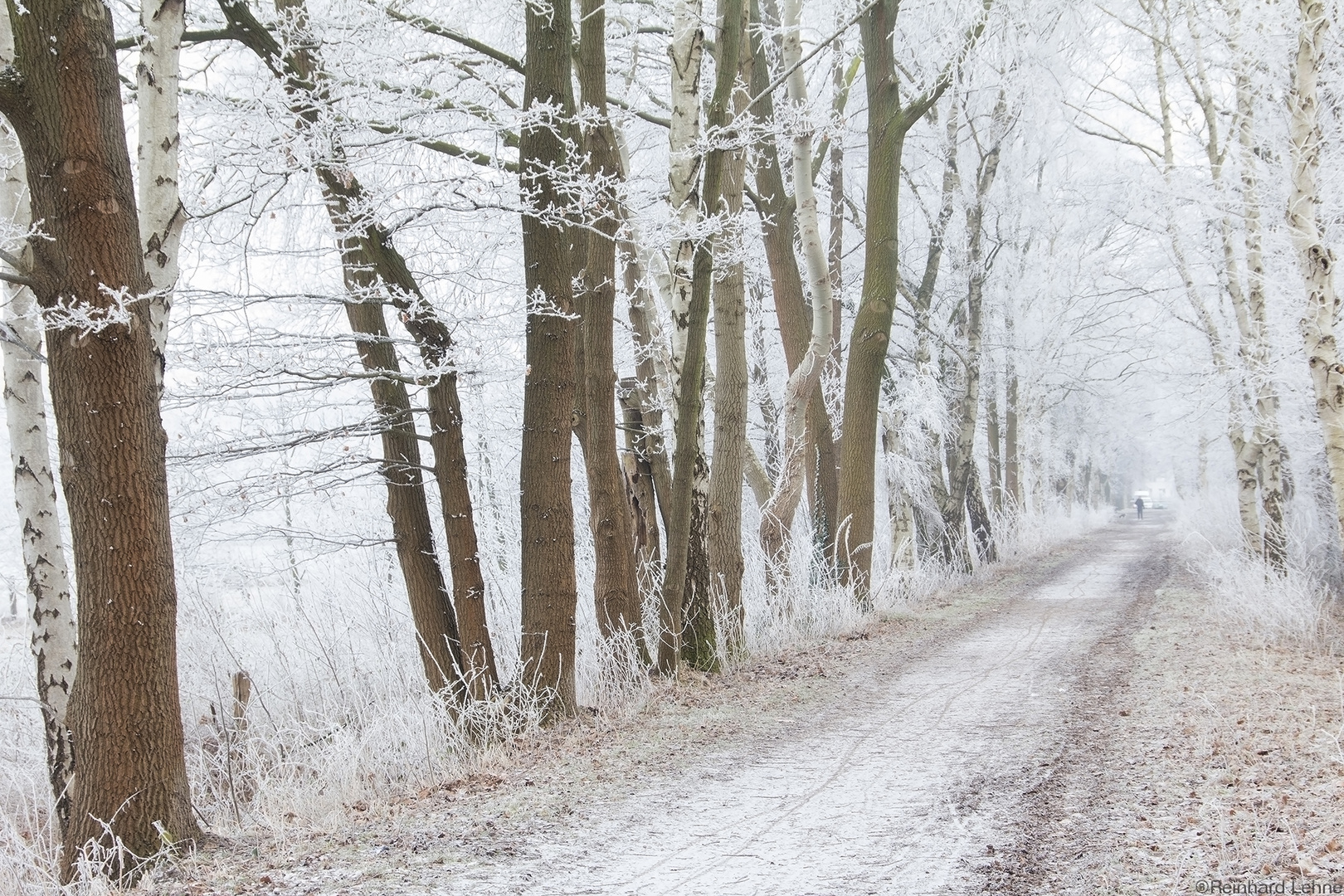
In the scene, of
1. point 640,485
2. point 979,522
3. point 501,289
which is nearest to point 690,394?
point 501,289

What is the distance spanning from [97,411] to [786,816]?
11.7 ft

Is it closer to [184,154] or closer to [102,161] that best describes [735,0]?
[184,154]

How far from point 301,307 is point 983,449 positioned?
23.2 metres

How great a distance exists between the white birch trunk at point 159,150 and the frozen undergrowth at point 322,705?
2.51m

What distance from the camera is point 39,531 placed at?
579 centimetres

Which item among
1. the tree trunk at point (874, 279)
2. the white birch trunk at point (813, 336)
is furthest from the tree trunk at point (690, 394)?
the tree trunk at point (874, 279)

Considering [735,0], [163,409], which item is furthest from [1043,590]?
[163,409]

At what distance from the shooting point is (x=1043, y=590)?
1470cm

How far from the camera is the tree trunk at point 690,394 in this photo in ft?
25.6

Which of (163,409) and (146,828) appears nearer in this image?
(146,828)

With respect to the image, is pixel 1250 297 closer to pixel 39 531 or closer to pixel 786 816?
pixel 786 816

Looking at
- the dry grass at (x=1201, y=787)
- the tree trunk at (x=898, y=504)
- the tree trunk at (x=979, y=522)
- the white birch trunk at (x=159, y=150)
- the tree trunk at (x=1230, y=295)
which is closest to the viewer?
the dry grass at (x=1201, y=787)

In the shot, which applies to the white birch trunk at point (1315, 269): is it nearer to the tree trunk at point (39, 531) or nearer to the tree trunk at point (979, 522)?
the tree trunk at point (39, 531)

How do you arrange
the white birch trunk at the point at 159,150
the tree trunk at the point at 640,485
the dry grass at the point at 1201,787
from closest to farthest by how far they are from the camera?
the dry grass at the point at 1201,787
the white birch trunk at the point at 159,150
the tree trunk at the point at 640,485
